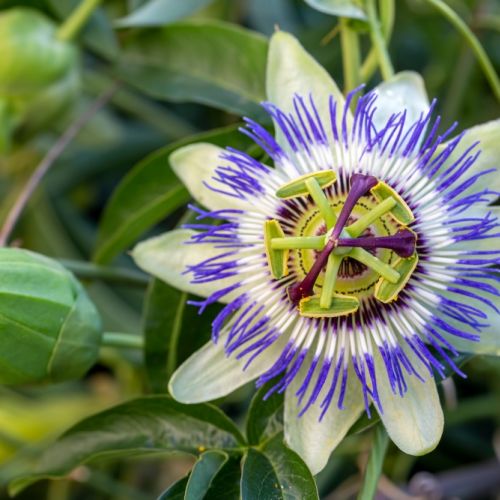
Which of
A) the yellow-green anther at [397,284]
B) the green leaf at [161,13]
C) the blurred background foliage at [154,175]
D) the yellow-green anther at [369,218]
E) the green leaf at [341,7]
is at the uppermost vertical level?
the green leaf at [341,7]

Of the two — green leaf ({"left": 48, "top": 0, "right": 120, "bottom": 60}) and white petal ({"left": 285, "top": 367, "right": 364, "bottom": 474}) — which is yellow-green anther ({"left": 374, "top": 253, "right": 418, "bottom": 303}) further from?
green leaf ({"left": 48, "top": 0, "right": 120, "bottom": 60})

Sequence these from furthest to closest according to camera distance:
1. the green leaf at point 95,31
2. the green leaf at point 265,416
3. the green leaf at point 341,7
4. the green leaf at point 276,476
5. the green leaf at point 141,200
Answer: the green leaf at point 95,31 → the green leaf at point 141,200 → the green leaf at point 341,7 → the green leaf at point 265,416 → the green leaf at point 276,476

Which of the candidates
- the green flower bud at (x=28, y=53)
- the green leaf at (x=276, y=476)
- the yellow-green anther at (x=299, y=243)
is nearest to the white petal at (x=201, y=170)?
the yellow-green anther at (x=299, y=243)

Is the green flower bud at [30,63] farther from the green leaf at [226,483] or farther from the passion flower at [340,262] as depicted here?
the green leaf at [226,483]

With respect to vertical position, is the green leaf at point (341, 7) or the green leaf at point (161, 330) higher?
the green leaf at point (341, 7)

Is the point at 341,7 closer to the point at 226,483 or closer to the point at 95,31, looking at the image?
the point at 95,31

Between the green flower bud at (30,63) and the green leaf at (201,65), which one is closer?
the green leaf at (201,65)

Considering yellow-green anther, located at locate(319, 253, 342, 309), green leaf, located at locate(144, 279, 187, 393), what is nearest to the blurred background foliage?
green leaf, located at locate(144, 279, 187, 393)

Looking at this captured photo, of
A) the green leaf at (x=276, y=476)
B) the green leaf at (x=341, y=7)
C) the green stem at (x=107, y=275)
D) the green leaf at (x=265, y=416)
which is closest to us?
the green leaf at (x=276, y=476)
